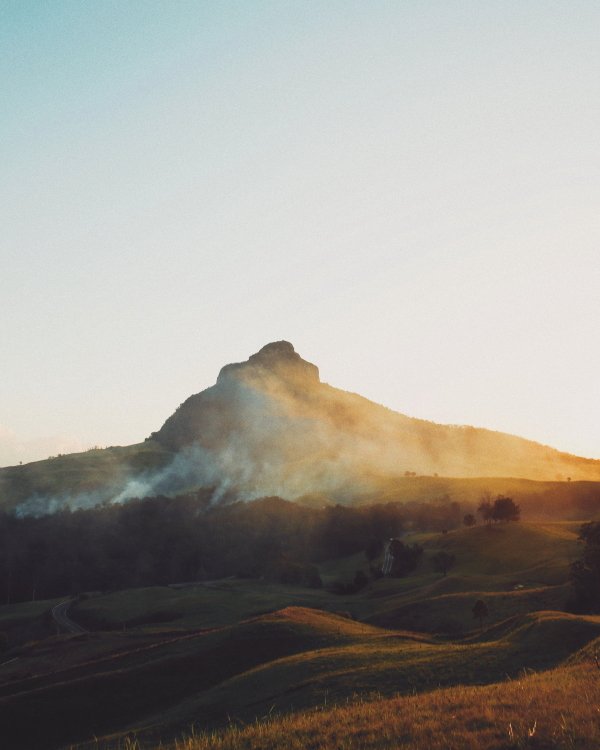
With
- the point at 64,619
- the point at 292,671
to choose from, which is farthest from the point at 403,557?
the point at 292,671

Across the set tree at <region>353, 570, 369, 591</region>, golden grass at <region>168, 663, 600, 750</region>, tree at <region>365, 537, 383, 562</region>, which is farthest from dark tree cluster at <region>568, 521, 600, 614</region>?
tree at <region>365, 537, 383, 562</region>

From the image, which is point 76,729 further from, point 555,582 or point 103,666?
point 555,582

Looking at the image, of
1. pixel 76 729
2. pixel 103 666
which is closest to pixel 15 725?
pixel 76 729

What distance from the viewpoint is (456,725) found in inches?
814

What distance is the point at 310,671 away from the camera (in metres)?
48.5

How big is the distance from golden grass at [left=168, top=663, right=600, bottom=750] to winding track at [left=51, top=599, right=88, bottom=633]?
113382mm

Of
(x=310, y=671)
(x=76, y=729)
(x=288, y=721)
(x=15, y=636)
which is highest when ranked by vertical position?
(x=288, y=721)

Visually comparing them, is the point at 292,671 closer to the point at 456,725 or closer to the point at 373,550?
the point at 456,725

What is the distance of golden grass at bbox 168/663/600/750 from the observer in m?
18.2

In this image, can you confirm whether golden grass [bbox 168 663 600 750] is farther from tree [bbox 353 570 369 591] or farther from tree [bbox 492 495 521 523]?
tree [bbox 492 495 521 523]

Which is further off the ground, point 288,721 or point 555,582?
point 288,721

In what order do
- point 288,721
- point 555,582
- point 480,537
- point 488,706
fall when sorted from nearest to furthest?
point 488,706, point 288,721, point 555,582, point 480,537

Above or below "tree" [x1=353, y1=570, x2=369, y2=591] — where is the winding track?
below

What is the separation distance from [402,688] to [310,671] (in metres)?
9.40
